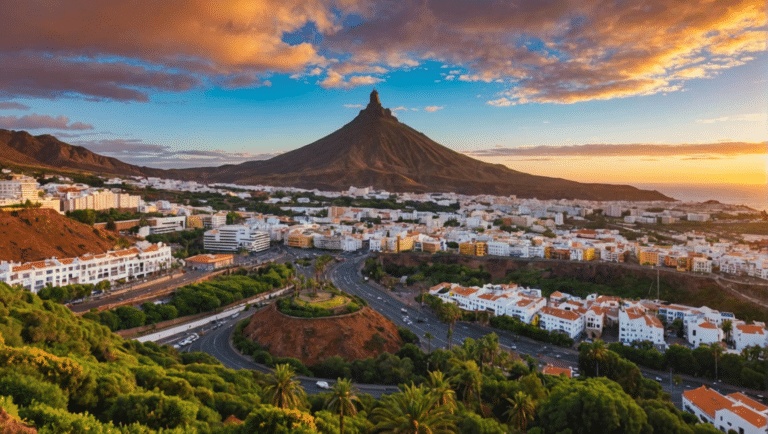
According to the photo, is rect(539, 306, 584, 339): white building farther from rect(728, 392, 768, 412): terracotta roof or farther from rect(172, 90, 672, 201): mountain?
rect(172, 90, 672, 201): mountain

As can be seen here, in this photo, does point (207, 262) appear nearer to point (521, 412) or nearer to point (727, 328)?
point (521, 412)

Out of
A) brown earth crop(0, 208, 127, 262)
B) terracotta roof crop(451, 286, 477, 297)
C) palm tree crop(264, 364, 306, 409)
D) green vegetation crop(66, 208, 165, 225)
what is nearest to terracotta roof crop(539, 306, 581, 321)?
terracotta roof crop(451, 286, 477, 297)

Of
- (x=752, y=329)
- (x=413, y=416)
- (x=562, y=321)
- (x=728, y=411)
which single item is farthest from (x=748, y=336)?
(x=413, y=416)

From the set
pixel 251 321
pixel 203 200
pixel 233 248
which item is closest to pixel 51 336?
pixel 251 321

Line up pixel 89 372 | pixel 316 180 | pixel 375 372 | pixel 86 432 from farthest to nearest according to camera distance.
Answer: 1. pixel 316 180
2. pixel 375 372
3. pixel 89 372
4. pixel 86 432

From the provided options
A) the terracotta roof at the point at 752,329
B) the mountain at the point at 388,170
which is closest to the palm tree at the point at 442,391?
the terracotta roof at the point at 752,329

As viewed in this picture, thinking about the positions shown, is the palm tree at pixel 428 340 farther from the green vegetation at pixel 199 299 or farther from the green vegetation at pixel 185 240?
the green vegetation at pixel 185 240

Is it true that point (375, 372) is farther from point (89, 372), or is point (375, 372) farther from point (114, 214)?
point (114, 214)
